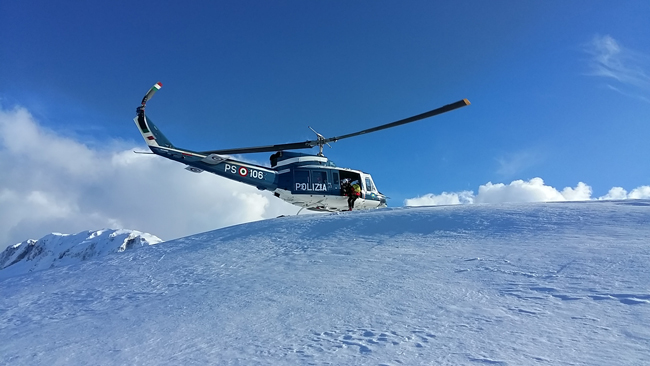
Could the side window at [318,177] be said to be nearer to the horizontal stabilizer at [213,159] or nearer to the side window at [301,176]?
the side window at [301,176]

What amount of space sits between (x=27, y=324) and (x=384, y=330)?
422cm

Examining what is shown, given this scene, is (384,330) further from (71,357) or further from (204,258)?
(204,258)

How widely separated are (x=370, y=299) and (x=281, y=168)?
37.5 ft

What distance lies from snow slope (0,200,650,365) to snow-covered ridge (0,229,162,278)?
132 metres

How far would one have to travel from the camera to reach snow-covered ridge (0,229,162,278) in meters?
132

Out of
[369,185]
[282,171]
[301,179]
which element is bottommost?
[369,185]

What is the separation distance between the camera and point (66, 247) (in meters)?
160

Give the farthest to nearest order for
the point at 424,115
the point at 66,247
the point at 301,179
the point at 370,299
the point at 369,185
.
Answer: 1. the point at 66,247
2. the point at 369,185
3. the point at 301,179
4. the point at 424,115
5. the point at 370,299

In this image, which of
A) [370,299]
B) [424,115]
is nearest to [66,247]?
[424,115]

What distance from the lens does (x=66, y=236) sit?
17275 cm

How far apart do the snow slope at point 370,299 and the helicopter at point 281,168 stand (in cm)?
750

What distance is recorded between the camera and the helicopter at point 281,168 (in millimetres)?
14445

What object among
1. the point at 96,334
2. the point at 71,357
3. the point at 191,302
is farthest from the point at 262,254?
the point at 71,357

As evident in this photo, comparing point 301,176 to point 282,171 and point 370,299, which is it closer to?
point 282,171
